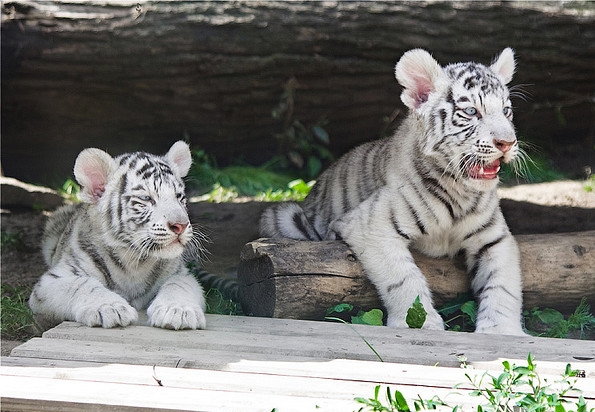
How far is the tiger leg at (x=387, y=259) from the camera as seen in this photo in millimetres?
3881

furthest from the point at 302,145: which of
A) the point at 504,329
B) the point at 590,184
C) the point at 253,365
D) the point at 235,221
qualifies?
the point at 253,365

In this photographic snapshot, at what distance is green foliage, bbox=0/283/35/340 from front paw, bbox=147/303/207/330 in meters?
1.05

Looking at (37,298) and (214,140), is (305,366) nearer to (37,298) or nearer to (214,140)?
(37,298)

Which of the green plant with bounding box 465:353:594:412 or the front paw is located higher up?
the green plant with bounding box 465:353:594:412

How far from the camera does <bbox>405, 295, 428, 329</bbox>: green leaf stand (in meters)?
3.70

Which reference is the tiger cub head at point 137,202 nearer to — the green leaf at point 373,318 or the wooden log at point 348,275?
the wooden log at point 348,275

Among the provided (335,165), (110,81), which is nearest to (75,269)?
(335,165)

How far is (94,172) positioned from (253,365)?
153cm

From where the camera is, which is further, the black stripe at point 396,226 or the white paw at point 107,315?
the black stripe at point 396,226

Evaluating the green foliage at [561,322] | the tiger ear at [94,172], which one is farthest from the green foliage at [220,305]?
the green foliage at [561,322]

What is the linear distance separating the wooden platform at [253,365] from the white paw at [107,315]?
43mm

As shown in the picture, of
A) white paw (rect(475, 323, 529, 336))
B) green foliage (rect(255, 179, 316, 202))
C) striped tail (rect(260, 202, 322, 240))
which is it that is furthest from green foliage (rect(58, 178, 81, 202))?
white paw (rect(475, 323, 529, 336))

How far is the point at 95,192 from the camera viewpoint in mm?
4016

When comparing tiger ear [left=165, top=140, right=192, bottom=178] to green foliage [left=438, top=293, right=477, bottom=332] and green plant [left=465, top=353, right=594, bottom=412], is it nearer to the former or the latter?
green foliage [left=438, top=293, right=477, bottom=332]
